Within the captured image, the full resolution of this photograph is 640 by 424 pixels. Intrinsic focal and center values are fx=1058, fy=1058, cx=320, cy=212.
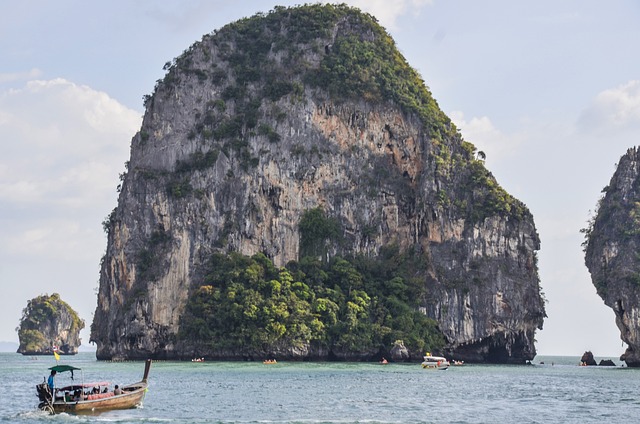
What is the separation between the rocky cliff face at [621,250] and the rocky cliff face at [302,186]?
1007cm

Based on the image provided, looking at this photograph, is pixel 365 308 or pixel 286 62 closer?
pixel 365 308

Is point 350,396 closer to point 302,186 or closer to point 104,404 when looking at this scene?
point 104,404

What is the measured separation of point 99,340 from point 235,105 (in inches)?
1224

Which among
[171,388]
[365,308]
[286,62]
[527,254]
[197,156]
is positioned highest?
[286,62]

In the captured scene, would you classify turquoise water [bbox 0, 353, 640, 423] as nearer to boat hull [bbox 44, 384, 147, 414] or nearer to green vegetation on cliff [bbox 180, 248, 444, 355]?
boat hull [bbox 44, 384, 147, 414]

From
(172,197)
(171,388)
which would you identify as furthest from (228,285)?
(171,388)

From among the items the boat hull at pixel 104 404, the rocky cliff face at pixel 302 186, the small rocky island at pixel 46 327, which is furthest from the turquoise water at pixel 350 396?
the small rocky island at pixel 46 327

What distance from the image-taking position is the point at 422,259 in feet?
386

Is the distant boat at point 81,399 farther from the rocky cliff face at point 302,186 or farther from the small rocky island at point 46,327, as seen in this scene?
the small rocky island at point 46,327

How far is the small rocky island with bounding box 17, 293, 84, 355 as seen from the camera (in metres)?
180

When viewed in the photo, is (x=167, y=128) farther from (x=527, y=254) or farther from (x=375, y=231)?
(x=527, y=254)

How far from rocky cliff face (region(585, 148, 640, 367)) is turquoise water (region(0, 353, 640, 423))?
1421cm

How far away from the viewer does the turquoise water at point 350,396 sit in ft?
162

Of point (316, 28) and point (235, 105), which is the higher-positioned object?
point (316, 28)
